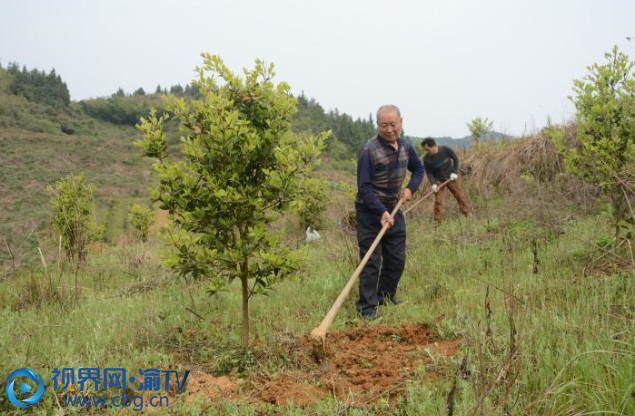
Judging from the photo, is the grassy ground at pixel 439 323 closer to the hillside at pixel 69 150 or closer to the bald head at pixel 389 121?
the bald head at pixel 389 121

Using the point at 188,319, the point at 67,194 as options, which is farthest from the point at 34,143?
the point at 188,319

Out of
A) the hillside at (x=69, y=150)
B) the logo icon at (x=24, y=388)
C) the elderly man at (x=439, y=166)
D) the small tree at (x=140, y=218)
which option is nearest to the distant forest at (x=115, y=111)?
the hillside at (x=69, y=150)

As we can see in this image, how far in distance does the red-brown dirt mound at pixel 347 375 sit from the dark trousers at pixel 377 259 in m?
0.70

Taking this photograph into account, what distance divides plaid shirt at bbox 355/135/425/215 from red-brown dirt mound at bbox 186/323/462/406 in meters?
1.29

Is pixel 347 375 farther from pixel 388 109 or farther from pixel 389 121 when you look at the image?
pixel 388 109

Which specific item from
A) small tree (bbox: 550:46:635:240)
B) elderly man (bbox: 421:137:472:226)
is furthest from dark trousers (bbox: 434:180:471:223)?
small tree (bbox: 550:46:635:240)

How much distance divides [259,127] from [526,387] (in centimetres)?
251

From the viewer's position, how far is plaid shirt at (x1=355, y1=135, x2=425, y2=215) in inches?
167

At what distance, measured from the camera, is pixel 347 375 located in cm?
304

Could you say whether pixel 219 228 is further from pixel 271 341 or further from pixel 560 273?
pixel 560 273

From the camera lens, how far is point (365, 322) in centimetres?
402

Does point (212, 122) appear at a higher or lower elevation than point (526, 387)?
higher

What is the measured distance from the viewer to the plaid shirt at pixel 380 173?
423 centimetres

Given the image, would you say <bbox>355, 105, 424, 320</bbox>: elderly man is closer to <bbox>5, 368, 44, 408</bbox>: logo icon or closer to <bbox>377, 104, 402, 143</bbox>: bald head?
<bbox>377, 104, 402, 143</bbox>: bald head
